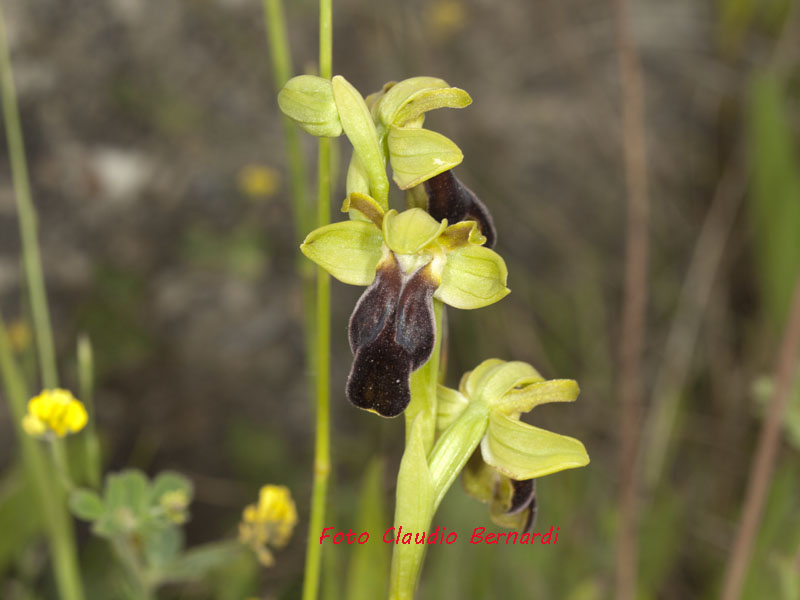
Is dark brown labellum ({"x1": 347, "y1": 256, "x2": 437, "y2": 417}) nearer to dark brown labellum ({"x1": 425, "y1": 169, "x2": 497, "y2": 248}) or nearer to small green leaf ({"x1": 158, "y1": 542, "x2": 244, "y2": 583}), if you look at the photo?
dark brown labellum ({"x1": 425, "y1": 169, "x2": 497, "y2": 248})

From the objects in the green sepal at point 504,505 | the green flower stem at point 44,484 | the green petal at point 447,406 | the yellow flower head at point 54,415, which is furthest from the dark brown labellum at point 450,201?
the green flower stem at point 44,484

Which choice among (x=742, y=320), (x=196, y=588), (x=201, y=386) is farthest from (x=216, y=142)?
(x=742, y=320)

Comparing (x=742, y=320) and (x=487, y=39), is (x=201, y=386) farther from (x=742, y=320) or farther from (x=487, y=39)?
(x=742, y=320)

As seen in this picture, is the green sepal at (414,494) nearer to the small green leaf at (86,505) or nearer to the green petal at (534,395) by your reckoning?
the green petal at (534,395)

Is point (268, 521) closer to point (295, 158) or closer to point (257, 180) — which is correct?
point (295, 158)

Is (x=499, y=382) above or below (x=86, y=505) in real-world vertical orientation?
above

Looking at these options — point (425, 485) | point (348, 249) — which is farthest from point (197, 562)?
point (348, 249)

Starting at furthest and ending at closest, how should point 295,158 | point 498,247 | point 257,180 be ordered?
point 498,247
point 257,180
point 295,158
